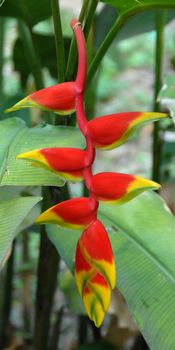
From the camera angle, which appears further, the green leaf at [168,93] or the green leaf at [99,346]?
the green leaf at [99,346]

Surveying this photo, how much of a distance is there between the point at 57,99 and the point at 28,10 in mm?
314

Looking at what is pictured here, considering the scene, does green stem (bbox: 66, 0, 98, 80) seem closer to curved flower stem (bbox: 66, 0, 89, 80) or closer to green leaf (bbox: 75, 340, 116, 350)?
curved flower stem (bbox: 66, 0, 89, 80)

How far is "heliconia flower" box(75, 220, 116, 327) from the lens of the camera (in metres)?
0.36

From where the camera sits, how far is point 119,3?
0.54 metres

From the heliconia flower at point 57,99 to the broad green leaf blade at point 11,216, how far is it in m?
0.07

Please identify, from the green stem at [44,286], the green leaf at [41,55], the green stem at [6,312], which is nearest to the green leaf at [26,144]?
the green stem at [44,286]

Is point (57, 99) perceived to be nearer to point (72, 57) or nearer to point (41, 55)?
point (72, 57)

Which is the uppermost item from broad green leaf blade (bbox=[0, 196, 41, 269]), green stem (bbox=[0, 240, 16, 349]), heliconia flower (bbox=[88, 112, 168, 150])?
heliconia flower (bbox=[88, 112, 168, 150])

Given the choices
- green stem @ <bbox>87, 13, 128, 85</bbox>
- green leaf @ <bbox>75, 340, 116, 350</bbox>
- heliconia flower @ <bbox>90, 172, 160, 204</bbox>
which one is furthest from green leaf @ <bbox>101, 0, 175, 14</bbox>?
green leaf @ <bbox>75, 340, 116, 350</bbox>

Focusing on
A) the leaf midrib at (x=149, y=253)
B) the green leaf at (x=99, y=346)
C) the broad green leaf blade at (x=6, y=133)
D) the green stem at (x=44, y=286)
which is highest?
the broad green leaf blade at (x=6, y=133)

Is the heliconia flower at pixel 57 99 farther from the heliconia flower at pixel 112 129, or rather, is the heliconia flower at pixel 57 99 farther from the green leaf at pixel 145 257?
the green leaf at pixel 145 257

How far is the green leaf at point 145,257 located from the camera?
0.51m

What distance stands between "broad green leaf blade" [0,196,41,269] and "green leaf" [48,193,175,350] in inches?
5.5

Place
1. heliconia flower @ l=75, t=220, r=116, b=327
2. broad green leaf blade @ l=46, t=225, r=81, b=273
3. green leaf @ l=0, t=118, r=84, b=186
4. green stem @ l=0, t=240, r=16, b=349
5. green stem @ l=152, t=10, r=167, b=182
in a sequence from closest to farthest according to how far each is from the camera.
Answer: heliconia flower @ l=75, t=220, r=116, b=327 < green leaf @ l=0, t=118, r=84, b=186 < broad green leaf blade @ l=46, t=225, r=81, b=273 < green stem @ l=152, t=10, r=167, b=182 < green stem @ l=0, t=240, r=16, b=349
